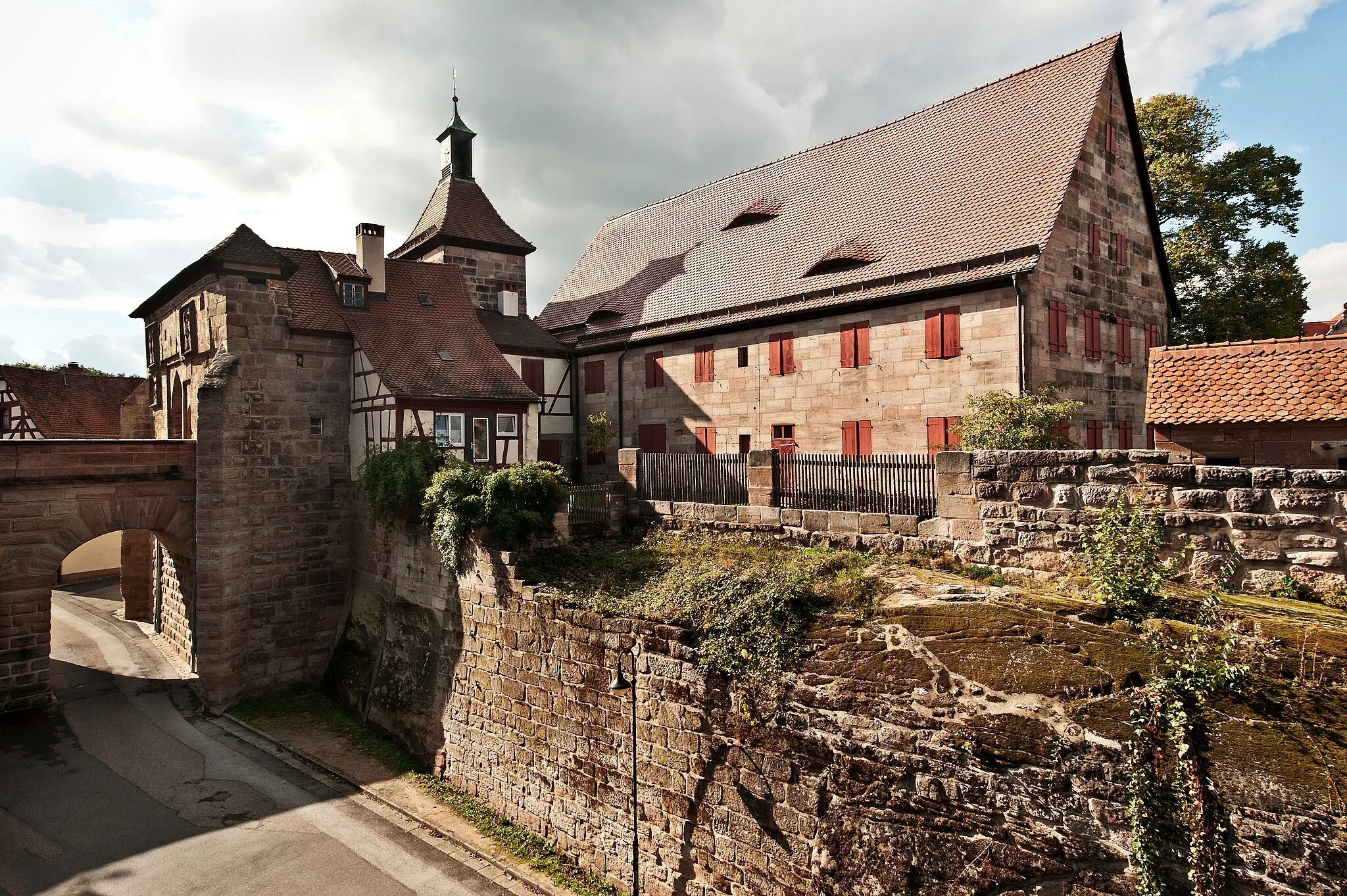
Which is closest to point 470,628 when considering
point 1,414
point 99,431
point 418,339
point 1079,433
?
point 418,339

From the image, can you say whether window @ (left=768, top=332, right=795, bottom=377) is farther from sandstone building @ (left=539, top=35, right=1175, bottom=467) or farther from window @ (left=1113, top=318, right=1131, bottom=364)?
window @ (left=1113, top=318, right=1131, bottom=364)

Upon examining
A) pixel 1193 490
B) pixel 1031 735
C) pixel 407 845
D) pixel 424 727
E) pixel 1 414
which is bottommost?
pixel 407 845

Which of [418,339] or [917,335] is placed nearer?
[917,335]

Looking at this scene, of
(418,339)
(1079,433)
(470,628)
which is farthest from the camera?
(418,339)

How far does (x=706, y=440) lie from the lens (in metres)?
20.5

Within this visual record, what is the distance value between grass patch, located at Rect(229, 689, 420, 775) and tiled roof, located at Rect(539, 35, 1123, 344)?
12.7 meters

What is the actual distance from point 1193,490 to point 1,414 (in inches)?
1533

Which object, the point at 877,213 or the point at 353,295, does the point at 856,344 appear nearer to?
the point at 877,213

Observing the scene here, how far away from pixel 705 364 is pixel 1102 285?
975cm

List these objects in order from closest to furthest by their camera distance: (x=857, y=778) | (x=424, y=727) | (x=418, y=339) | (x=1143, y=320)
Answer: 1. (x=857, y=778)
2. (x=424, y=727)
3. (x=1143, y=320)
4. (x=418, y=339)

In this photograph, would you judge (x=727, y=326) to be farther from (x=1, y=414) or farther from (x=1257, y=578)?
(x=1, y=414)

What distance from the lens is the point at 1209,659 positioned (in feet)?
19.4

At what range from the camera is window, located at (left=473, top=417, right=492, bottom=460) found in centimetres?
1909

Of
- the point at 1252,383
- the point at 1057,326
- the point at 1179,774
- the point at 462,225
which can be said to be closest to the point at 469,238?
the point at 462,225
